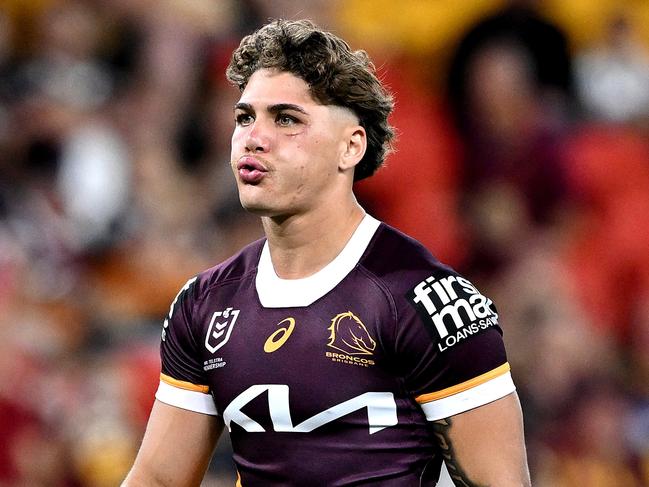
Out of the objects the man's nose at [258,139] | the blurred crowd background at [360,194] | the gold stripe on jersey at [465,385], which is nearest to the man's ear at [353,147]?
the man's nose at [258,139]

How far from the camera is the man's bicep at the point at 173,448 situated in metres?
3.98

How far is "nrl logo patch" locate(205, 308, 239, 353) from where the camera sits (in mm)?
3816

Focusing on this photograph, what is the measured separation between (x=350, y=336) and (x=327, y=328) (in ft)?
0.26

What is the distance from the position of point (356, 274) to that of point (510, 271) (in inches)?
149

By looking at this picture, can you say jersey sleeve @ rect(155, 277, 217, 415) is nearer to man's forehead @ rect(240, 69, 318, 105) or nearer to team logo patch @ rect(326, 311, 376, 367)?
team logo patch @ rect(326, 311, 376, 367)

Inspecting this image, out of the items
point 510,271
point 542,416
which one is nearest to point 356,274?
point 542,416

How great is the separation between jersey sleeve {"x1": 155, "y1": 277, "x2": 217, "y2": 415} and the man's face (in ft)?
1.48

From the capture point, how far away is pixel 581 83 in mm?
8297

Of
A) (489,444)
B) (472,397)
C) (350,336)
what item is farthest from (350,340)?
(489,444)

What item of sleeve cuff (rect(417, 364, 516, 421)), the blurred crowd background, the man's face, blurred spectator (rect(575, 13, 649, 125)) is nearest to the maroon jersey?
sleeve cuff (rect(417, 364, 516, 421))

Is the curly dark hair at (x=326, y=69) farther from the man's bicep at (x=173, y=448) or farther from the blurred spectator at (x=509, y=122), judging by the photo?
the blurred spectator at (x=509, y=122)

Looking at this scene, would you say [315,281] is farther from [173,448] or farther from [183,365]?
[173,448]

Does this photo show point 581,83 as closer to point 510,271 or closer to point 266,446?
point 510,271

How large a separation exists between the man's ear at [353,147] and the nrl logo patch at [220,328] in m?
0.54
